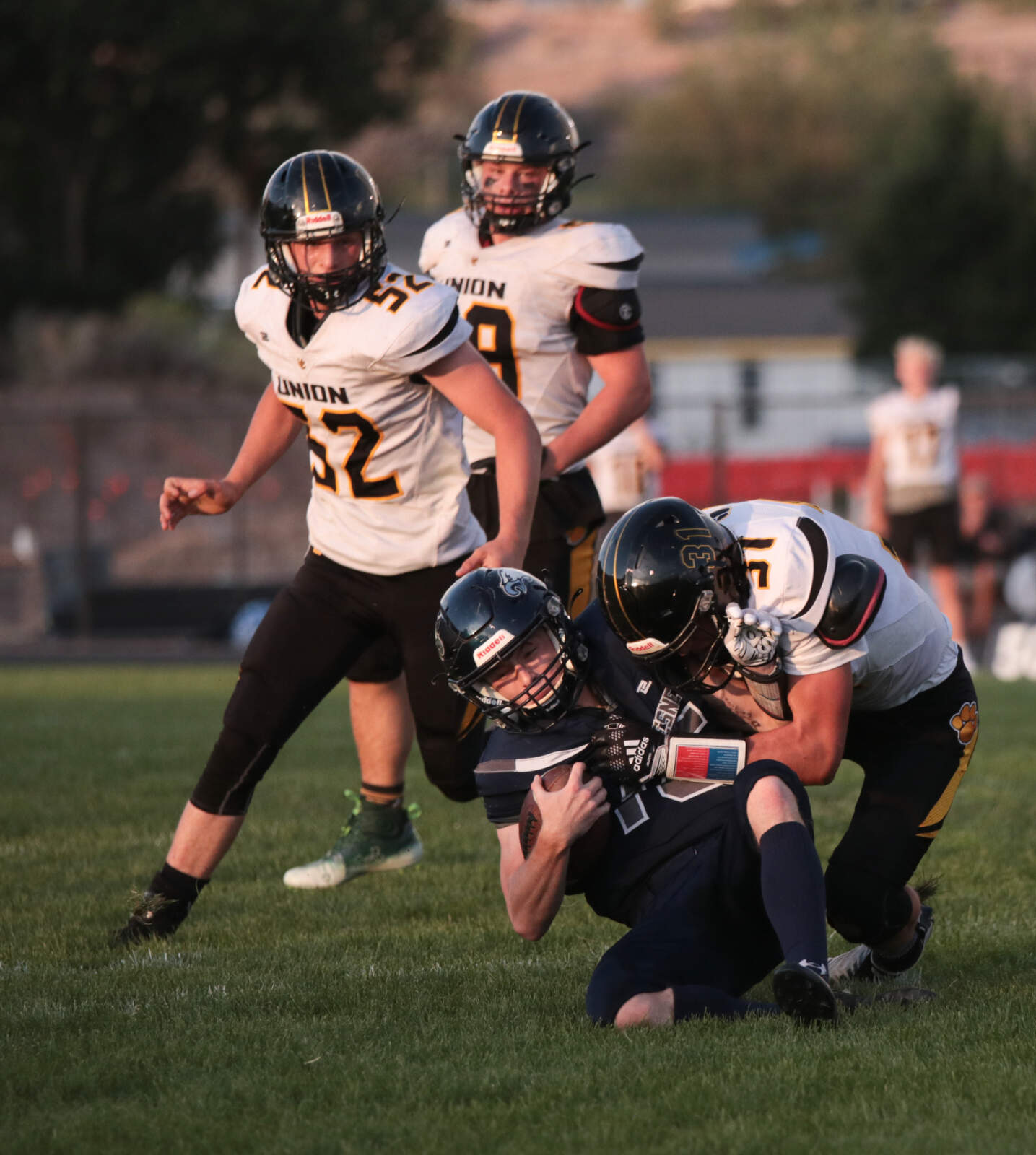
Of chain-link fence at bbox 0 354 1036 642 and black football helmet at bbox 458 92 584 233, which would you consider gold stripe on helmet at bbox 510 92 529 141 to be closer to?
black football helmet at bbox 458 92 584 233

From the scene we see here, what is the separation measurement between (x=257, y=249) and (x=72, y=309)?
17.9 metres

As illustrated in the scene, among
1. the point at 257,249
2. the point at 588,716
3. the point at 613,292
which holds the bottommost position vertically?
the point at 257,249

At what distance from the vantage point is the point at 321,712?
9.96m

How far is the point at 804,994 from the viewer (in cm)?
329

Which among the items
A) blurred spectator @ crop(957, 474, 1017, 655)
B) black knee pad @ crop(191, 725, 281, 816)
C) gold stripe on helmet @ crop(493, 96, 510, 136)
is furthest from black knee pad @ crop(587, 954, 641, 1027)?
blurred spectator @ crop(957, 474, 1017, 655)

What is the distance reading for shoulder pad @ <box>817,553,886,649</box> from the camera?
342 cm

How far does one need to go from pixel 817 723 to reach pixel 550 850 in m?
0.61

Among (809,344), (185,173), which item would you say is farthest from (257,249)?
(185,173)

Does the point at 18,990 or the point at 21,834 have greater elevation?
the point at 18,990

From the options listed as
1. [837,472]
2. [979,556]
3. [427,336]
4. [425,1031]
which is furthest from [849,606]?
[837,472]

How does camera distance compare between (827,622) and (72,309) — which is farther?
(72,309)

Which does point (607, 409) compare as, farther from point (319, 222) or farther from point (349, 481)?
point (319, 222)

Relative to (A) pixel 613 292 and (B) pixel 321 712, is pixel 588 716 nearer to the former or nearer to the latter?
(A) pixel 613 292

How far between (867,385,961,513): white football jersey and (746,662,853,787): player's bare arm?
24.3ft
